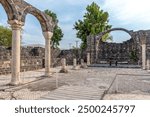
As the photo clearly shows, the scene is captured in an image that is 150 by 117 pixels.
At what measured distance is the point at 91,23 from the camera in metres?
38.1

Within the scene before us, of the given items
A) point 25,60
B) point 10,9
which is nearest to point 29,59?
point 25,60

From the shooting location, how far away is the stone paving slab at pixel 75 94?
8352 millimetres

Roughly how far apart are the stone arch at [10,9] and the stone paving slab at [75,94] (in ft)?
13.8

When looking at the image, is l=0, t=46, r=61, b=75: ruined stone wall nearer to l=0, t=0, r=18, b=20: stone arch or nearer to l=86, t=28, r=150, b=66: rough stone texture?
l=0, t=0, r=18, b=20: stone arch

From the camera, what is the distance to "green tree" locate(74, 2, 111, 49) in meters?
38.1

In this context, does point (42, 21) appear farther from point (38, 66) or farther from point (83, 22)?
point (83, 22)

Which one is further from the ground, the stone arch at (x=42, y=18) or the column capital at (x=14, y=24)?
the stone arch at (x=42, y=18)

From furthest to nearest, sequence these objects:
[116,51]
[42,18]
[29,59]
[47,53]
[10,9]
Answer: [116,51]
[29,59]
[47,53]
[42,18]
[10,9]

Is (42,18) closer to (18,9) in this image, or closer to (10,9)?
(18,9)


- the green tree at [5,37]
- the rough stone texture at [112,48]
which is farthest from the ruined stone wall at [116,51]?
the green tree at [5,37]

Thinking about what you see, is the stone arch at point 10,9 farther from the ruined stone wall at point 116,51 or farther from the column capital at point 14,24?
the ruined stone wall at point 116,51

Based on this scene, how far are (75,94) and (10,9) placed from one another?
5233mm

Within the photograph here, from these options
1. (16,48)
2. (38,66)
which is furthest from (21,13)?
A: (38,66)

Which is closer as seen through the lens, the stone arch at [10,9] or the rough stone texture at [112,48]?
the stone arch at [10,9]
